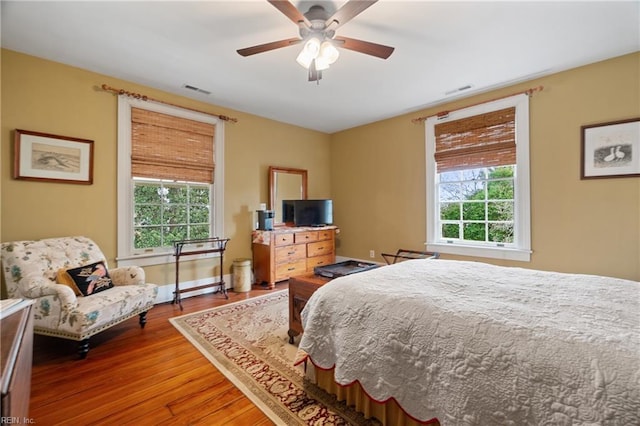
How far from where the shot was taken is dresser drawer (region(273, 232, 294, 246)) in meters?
4.30

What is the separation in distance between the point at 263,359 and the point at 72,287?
1.84 meters

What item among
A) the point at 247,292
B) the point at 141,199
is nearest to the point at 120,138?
the point at 141,199

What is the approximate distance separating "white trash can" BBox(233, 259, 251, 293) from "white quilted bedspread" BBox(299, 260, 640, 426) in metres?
2.39

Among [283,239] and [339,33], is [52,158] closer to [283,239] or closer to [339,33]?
[283,239]

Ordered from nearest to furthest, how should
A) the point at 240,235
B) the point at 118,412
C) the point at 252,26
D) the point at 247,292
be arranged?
1. the point at 118,412
2. the point at 252,26
3. the point at 247,292
4. the point at 240,235

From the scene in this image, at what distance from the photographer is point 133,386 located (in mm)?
1908

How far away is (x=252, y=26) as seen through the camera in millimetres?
2355

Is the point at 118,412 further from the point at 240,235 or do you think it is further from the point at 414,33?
the point at 414,33

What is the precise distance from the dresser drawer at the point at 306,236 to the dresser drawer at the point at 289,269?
337mm

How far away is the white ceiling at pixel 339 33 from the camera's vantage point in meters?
2.16

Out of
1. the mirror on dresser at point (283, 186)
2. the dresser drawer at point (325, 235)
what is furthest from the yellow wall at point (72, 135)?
the dresser drawer at point (325, 235)

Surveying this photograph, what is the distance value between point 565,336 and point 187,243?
3.83 metres

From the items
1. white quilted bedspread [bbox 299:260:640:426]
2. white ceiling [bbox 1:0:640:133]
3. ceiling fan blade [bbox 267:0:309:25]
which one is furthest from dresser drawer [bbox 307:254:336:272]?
ceiling fan blade [bbox 267:0:309:25]

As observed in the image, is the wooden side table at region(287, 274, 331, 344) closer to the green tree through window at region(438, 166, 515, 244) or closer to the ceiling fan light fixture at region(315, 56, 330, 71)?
the ceiling fan light fixture at region(315, 56, 330, 71)
